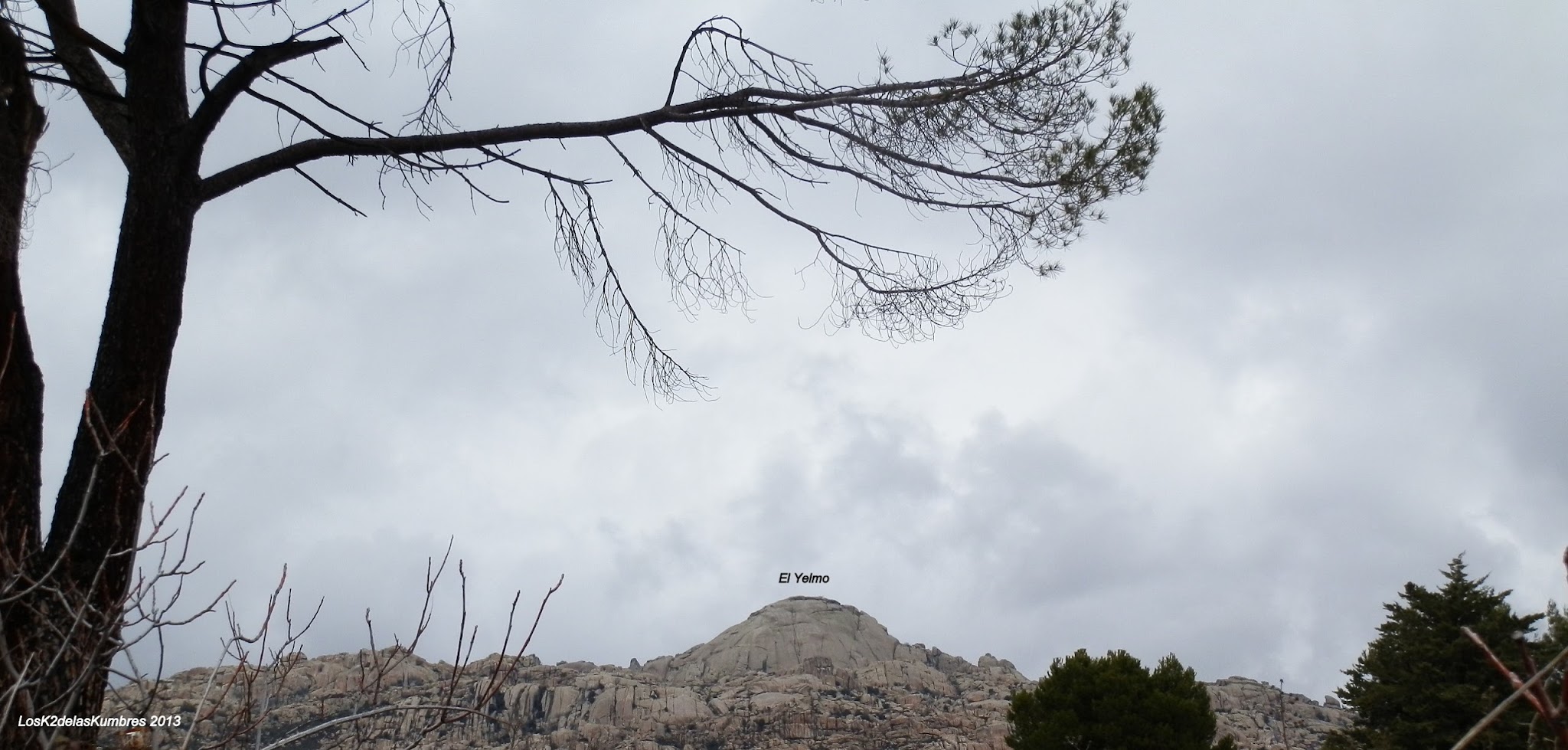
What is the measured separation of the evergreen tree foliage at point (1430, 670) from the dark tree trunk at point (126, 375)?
58.8 ft

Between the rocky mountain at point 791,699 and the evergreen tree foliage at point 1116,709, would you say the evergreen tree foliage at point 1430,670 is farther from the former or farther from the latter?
the rocky mountain at point 791,699

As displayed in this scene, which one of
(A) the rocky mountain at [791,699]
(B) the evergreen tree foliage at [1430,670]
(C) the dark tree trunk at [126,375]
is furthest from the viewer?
(A) the rocky mountain at [791,699]

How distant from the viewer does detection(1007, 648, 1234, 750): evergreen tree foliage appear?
57.6ft

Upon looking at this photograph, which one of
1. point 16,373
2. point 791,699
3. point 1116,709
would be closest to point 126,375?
point 16,373

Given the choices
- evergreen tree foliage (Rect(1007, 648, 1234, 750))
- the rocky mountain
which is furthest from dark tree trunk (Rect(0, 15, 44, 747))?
the rocky mountain

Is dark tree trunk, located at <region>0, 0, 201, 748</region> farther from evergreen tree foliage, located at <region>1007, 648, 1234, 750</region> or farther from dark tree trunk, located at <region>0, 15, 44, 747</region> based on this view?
evergreen tree foliage, located at <region>1007, 648, 1234, 750</region>

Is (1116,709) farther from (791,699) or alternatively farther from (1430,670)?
(791,699)

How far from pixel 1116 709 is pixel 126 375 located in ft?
56.5

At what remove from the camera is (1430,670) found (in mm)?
17062

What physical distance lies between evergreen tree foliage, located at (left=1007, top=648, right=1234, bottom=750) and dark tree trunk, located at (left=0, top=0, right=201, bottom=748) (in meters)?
17.0

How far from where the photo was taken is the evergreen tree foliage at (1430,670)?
53.9ft

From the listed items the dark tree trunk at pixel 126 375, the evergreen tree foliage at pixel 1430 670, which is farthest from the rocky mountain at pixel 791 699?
the dark tree trunk at pixel 126 375

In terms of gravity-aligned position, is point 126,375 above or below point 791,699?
below

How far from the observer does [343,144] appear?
150 inches
